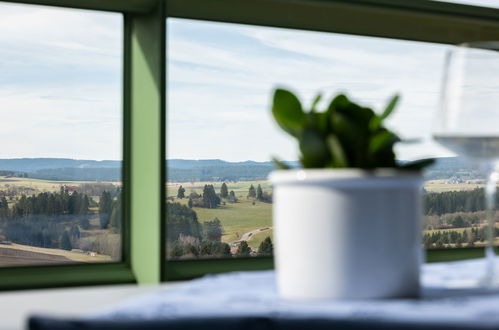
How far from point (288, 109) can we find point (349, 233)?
14 centimetres

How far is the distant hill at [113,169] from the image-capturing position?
1.24m

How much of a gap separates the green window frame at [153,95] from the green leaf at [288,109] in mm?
576

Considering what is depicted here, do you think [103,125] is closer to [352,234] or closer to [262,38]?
[262,38]

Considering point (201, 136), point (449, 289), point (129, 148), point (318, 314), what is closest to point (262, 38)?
point (201, 136)

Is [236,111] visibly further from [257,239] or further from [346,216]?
[346,216]

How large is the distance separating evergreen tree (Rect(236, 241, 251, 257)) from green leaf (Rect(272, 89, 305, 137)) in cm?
75

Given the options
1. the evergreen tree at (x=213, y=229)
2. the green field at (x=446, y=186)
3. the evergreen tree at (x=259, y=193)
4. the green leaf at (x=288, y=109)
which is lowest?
the evergreen tree at (x=213, y=229)

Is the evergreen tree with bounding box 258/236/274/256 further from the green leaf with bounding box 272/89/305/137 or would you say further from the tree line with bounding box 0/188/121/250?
the green leaf with bounding box 272/89/305/137

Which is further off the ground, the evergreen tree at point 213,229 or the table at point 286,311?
the evergreen tree at point 213,229

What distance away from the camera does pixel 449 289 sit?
0.67m

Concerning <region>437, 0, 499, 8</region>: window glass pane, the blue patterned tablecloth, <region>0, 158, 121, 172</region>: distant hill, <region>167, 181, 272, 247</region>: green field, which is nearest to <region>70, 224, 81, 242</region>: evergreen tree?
<region>0, 158, 121, 172</region>: distant hill

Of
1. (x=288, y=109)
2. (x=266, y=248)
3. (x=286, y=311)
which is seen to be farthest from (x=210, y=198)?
(x=286, y=311)

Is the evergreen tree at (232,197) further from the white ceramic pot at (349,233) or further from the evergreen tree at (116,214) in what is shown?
the white ceramic pot at (349,233)

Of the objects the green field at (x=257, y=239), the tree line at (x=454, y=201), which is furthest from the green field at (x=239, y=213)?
the tree line at (x=454, y=201)
